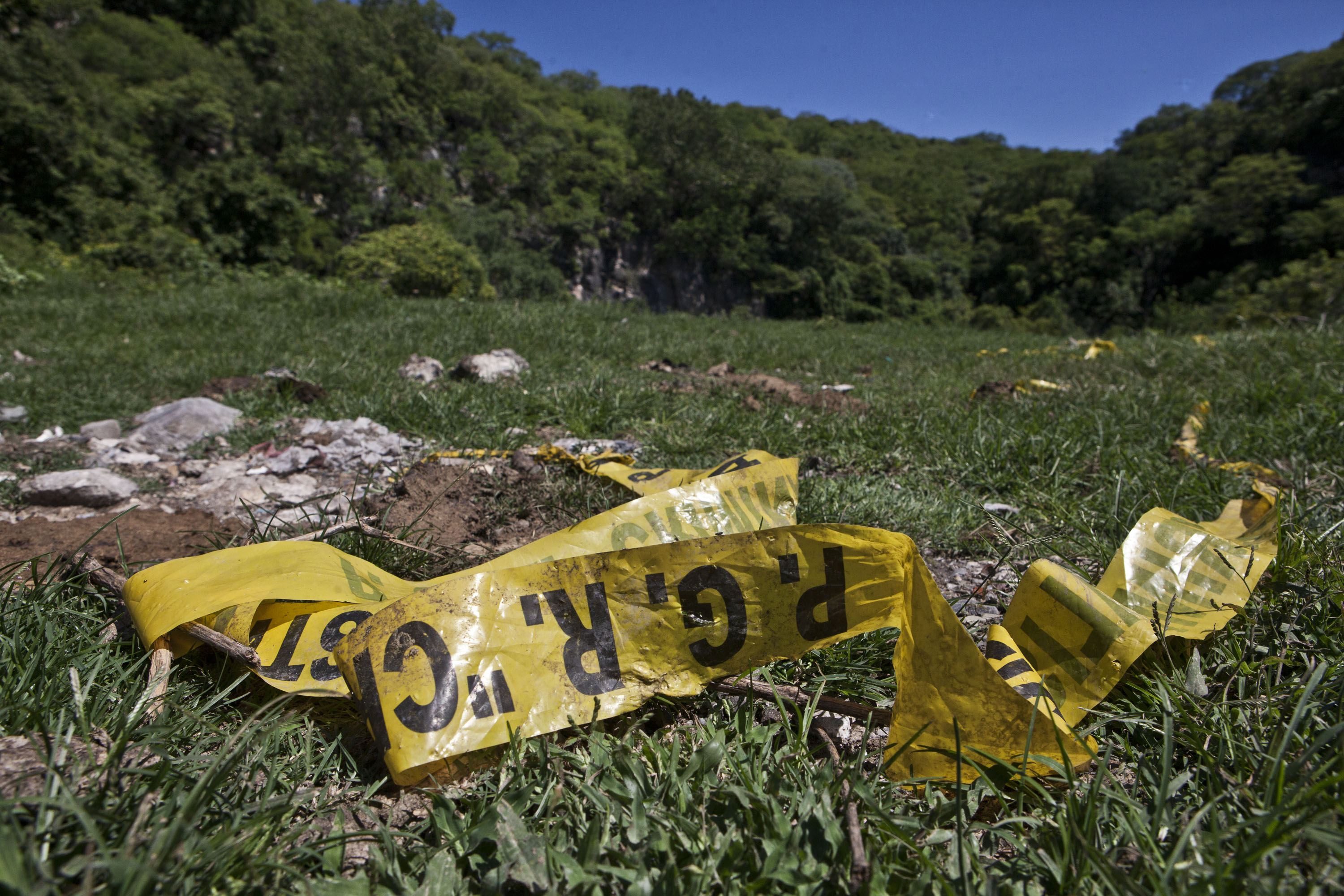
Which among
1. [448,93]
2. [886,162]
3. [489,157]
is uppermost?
[886,162]

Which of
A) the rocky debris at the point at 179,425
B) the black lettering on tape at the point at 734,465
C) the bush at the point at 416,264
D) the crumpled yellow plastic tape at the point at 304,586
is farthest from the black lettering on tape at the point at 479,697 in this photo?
the bush at the point at 416,264

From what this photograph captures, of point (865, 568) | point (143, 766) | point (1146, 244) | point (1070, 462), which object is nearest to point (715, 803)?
point (865, 568)

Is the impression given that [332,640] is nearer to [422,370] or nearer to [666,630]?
[666,630]

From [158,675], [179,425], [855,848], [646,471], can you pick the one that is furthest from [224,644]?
[179,425]

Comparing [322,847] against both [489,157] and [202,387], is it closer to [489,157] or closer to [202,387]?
[202,387]

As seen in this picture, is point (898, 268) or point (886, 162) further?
point (886, 162)

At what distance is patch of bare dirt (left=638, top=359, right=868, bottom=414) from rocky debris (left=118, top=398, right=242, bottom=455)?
9.51 feet

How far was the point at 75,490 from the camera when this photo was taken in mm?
2525

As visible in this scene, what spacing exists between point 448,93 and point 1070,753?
161 ft

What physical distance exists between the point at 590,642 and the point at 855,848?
2.05 ft

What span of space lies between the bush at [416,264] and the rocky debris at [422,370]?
15.1 meters

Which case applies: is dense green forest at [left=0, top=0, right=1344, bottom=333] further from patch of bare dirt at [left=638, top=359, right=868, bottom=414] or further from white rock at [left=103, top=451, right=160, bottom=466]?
white rock at [left=103, top=451, right=160, bottom=466]

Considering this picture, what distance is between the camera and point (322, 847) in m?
0.96

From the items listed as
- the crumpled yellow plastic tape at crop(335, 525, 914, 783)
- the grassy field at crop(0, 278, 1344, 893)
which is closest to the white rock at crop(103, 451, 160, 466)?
the grassy field at crop(0, 278, 1344, 893)
